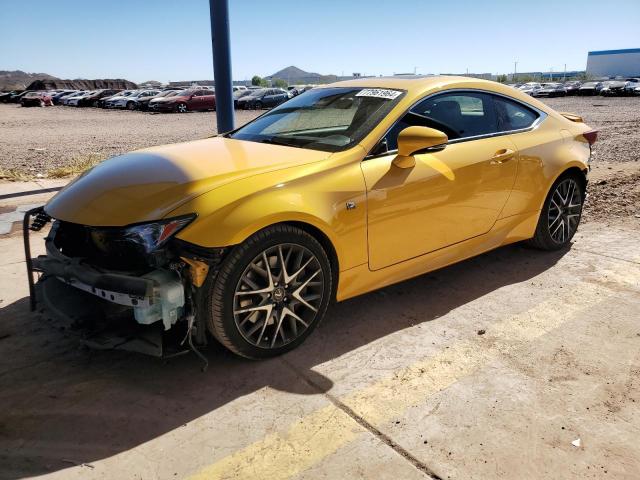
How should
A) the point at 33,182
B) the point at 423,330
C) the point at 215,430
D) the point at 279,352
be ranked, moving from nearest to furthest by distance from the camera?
1. the point at 215,430
2. the point at 279,352
3. the point at 423,330
4. the point at 33,182

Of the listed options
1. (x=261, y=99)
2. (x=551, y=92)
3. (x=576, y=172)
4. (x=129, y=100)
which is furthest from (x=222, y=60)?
(x=551, y=92)

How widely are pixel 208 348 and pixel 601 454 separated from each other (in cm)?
220

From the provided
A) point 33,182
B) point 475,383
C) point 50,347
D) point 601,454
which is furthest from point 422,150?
point 33,182

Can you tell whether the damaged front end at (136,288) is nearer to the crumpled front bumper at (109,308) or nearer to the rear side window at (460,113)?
the crumpled front bumper at (109,308)

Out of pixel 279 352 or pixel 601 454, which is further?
pixel 279 352

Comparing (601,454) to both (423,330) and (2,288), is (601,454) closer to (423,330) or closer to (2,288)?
(423,330)

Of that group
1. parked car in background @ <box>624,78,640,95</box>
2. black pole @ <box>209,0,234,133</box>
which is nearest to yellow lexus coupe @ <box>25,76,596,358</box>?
black pole @ <box>209,0,234,133</box>

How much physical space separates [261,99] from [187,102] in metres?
4.89

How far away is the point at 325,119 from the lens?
156 inches

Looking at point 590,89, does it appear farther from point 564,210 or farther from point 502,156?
point 502,156

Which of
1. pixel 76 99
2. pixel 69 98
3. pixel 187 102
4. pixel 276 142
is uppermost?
pixel 69 98

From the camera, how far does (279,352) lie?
321 centimetres

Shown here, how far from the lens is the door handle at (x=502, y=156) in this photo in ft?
13.3

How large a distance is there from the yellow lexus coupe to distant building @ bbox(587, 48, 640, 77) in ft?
361
